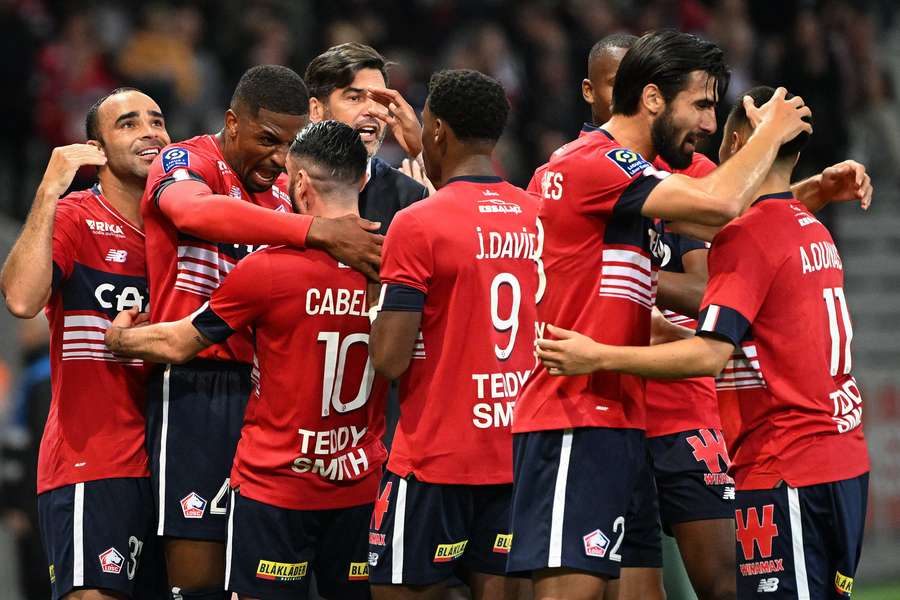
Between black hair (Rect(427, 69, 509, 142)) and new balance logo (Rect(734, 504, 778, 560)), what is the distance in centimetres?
186

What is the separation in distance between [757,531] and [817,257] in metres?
1.08

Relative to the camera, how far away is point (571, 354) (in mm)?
4809

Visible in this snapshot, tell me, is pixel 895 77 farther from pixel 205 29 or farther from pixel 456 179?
pixel 456 179

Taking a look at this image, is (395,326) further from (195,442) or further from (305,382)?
(195,442)

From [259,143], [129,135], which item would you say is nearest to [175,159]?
[259,143]

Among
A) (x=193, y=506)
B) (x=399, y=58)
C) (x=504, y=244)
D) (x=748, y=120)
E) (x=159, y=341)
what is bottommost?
(x=193, y=506)

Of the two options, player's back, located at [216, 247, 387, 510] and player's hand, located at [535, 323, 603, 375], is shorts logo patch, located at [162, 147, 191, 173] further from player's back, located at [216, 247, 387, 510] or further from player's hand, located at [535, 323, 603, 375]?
player's hand, located at [535, 323, 603, 375]

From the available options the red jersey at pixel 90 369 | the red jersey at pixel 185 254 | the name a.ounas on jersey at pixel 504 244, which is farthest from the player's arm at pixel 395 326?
the red jersey at pixel 90 369

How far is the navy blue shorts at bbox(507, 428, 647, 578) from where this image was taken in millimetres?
4875

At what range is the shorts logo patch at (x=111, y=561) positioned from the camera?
6.00 meters

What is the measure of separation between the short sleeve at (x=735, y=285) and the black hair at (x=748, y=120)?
0.39m

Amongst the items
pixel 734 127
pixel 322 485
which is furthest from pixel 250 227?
pixel 734 127

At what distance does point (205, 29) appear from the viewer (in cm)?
1360

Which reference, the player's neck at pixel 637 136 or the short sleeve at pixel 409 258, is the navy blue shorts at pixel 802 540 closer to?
the player's neck at pixel 637 136
